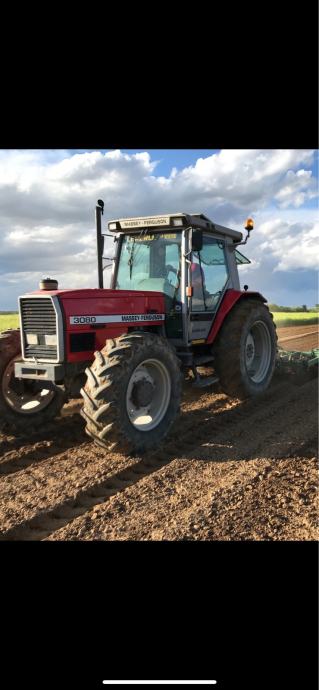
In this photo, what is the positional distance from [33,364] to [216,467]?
2.16 metres

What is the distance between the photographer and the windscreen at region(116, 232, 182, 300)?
6.18 m

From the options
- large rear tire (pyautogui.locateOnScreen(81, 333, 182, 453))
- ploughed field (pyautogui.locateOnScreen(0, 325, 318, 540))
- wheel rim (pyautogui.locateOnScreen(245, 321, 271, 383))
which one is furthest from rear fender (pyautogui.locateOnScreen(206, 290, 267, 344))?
large rear tire (pyautogui.locateOnScreen(81, 333, 182, 453))

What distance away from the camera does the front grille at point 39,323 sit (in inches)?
200

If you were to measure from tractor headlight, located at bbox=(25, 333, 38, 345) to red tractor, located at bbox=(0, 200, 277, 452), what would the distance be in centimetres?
1

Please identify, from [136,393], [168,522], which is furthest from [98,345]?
[168,522]

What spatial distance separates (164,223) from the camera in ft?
19.8

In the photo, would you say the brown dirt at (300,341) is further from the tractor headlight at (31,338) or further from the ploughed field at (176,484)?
the tractor headlight at (31,338)

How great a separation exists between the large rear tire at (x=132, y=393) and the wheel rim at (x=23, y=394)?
1.16m

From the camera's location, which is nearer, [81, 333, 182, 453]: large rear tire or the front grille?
[81, 333, 182, 453]: large rear tire

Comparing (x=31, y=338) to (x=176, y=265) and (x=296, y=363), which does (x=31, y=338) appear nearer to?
(x=176, y=265)

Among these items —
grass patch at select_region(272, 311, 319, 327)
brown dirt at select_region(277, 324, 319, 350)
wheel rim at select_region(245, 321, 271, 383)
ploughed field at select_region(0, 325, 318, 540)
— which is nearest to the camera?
ploughed field at select_region(0, 325, 318, 540)

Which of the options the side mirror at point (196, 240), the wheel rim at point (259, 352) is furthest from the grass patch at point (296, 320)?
the side mirror at point (196, 240)

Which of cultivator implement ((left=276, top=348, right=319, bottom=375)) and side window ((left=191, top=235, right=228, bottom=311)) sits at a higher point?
side window ((left=191, top=235, right=228, bottom=311))

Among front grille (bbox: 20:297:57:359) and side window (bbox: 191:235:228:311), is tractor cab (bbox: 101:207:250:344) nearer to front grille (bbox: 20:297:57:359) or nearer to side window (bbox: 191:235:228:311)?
side window (bbox: 191:235:228:311)
